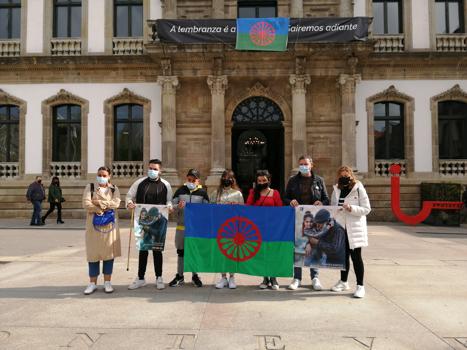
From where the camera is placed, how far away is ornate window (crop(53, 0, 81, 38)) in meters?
18.5

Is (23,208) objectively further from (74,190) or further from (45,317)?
(45,317)

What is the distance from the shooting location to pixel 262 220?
6488mm

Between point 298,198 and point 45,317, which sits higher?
point 298,198

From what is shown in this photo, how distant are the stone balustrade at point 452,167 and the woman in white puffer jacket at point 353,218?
13049 millimetres

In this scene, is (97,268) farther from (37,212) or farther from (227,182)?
(37,212)

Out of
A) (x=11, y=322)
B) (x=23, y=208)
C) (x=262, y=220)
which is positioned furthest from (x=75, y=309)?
(x=23, y=208)

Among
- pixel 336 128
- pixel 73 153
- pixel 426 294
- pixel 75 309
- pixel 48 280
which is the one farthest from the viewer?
pixel 73 153

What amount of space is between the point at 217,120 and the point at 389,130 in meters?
7.58

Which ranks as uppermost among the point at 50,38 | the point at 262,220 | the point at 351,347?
the point at 50,38

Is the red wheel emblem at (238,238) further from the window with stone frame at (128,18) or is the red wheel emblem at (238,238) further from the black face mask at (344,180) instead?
the window with stone frame at (128,18)

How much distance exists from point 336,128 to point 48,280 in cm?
1317

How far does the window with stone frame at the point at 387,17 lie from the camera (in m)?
17.9

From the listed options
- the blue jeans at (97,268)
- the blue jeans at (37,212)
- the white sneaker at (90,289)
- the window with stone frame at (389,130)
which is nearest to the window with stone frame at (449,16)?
the window with stone frame at (389,130)

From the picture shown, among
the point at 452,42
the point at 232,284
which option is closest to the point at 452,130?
the point at 452,42
